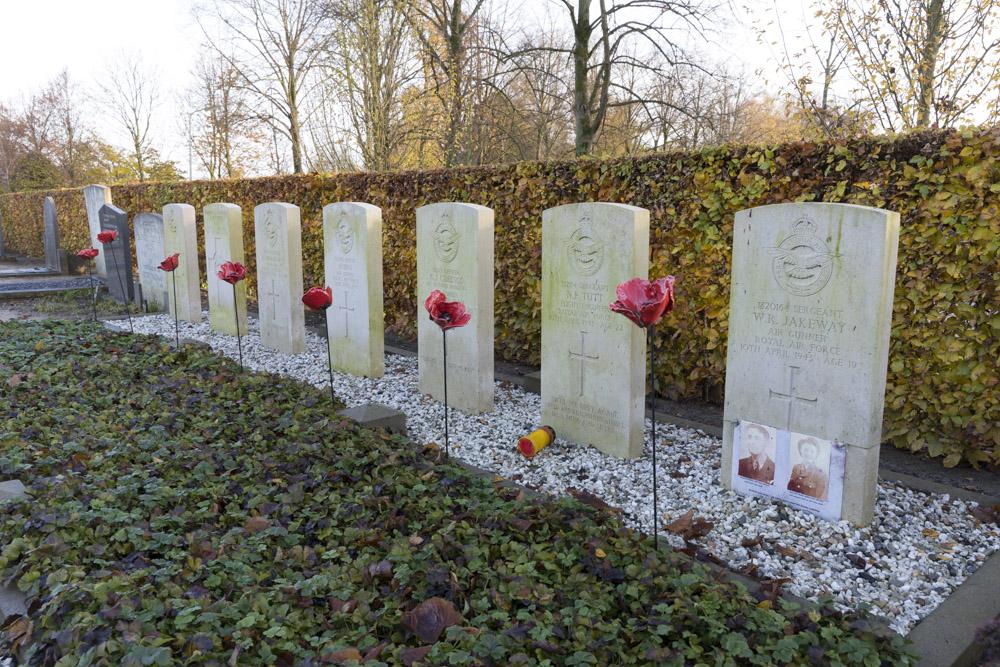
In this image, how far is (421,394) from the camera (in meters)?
6.14

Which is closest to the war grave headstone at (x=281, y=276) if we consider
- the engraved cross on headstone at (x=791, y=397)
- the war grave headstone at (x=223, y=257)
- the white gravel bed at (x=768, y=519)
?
the war grave headstone at (x=223, y=257)

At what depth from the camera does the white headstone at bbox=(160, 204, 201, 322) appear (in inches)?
368

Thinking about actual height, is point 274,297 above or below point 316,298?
below

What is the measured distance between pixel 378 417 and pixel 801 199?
11.1 feet

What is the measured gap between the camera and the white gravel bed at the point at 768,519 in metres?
2.96

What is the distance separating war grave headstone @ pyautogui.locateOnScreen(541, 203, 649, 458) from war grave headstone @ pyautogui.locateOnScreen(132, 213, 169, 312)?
303 inches

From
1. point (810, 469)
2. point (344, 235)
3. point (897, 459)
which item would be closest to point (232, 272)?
point (344, 235)

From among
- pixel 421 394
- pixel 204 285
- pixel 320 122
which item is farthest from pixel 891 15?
pixel 204 285

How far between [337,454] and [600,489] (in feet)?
5.40

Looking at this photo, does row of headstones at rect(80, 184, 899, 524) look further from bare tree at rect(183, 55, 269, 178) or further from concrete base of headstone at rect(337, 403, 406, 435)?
bare tree at rect(183, 55, 269, 178)

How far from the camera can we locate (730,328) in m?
3.91

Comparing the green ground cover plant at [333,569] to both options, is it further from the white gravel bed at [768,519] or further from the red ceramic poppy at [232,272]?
the red ceramic poppy at [232,272]

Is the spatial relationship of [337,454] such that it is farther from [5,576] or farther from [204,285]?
[204,285]

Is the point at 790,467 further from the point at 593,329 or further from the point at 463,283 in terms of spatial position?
the point at 463,283
